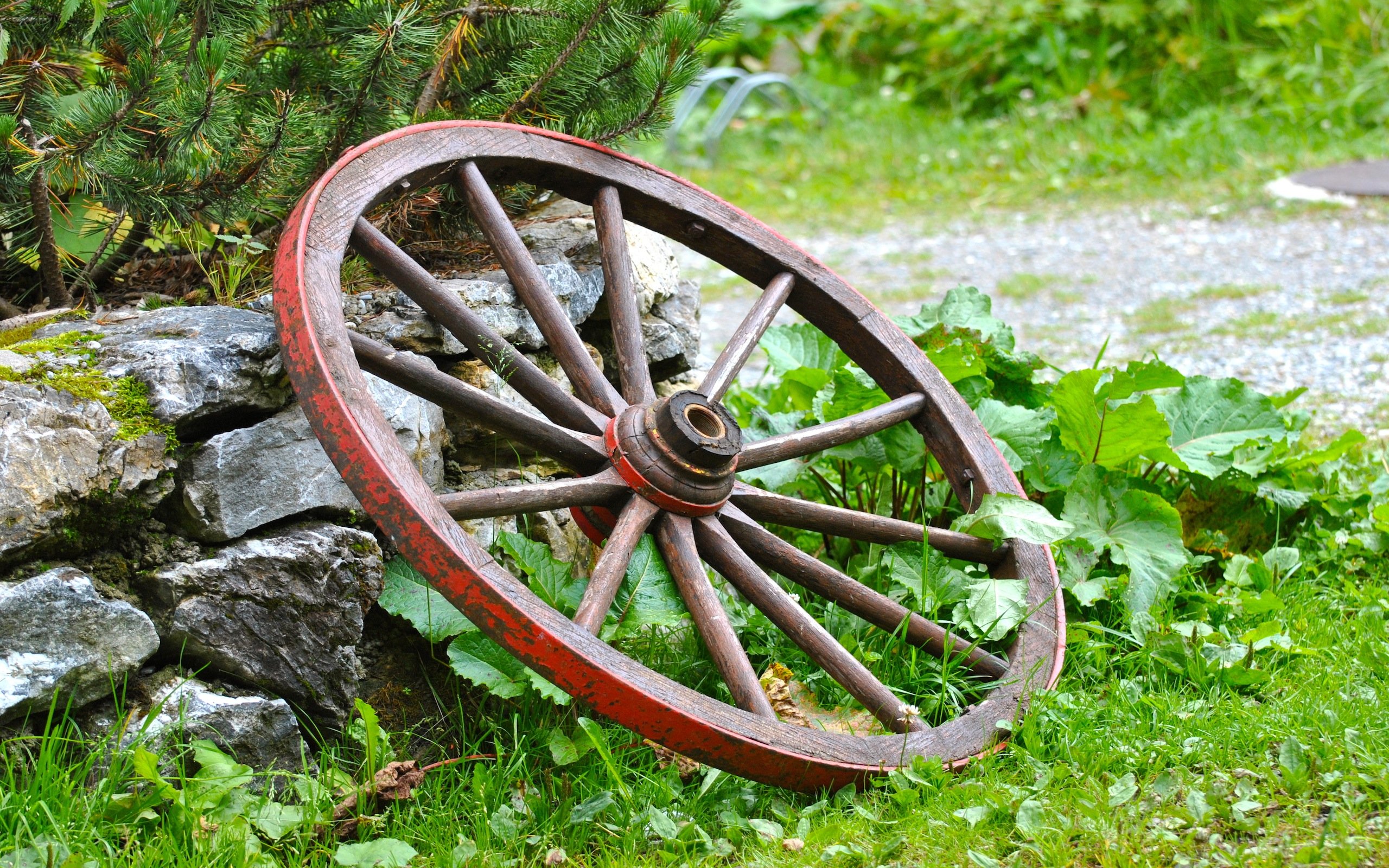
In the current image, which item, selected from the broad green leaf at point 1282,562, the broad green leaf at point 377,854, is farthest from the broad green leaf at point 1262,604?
the broad green leaf at point 377,854

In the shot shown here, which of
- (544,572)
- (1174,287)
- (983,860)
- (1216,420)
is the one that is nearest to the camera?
(983,860)

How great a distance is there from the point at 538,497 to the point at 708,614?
0.38 meters

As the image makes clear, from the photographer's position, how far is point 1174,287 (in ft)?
18.7

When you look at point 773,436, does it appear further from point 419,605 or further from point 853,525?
point 419,605

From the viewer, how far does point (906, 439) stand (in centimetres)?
291

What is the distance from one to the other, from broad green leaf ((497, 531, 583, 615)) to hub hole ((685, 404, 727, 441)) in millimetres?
377

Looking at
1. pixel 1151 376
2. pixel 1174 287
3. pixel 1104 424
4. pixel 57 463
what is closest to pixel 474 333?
pixel 57 463

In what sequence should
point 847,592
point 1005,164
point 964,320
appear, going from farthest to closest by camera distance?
→ point 1005,164 → point 964,320 → point 847,592

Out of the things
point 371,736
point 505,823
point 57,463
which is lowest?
point 505,823

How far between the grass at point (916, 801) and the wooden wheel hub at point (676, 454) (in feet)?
1.54

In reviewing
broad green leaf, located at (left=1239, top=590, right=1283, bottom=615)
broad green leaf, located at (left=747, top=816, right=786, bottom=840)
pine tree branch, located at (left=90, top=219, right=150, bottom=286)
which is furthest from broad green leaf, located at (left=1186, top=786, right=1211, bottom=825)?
pine tree branch, located at (left=90, top=219, right=150, bottom=286)

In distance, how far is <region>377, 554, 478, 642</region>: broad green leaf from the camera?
223 cm

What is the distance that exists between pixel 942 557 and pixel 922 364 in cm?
51

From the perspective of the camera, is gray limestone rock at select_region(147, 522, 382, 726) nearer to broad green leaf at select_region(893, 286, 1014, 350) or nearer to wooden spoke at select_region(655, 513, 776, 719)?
wooden spoke at select_region(655, 513, 776, 719)
